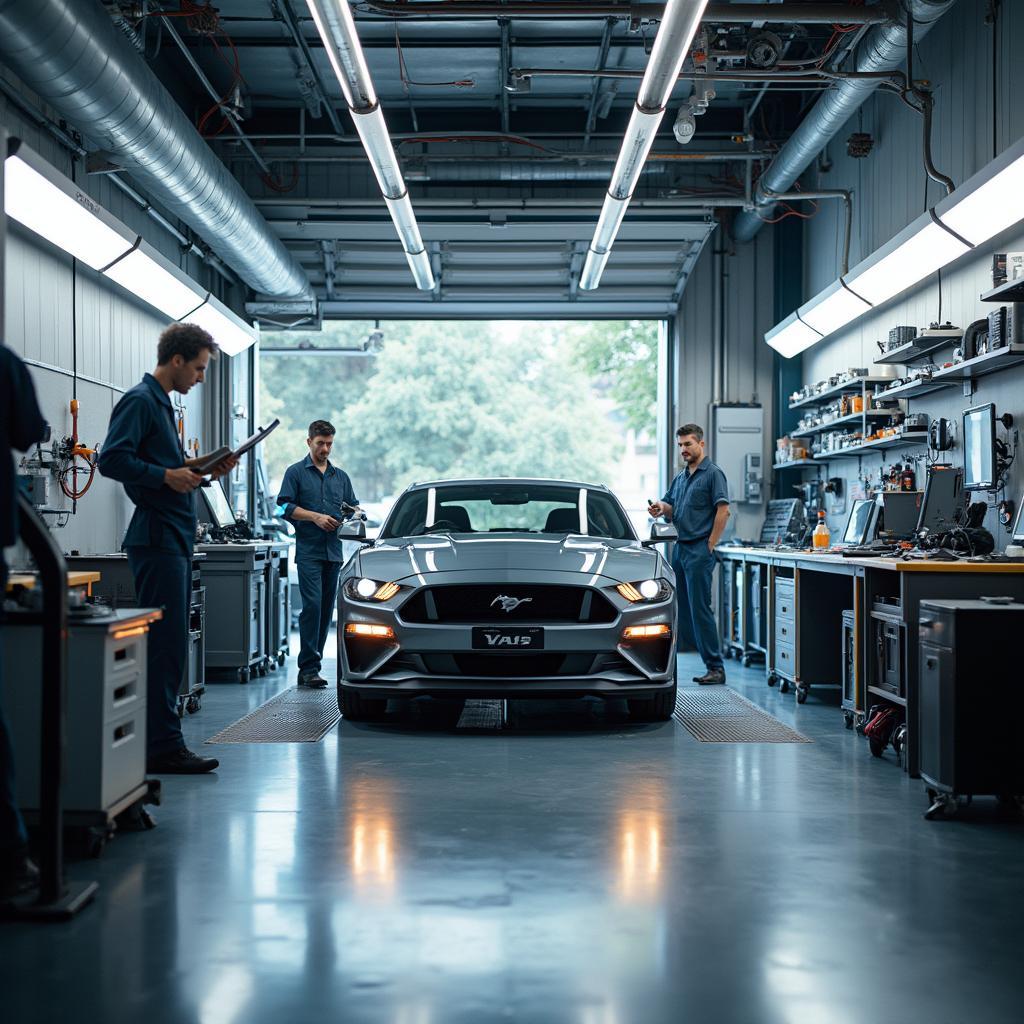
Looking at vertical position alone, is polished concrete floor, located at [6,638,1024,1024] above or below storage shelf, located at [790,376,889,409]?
below

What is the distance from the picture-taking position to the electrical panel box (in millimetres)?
11297

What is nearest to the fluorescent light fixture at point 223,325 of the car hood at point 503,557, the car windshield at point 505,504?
the car windshield at point 505,504

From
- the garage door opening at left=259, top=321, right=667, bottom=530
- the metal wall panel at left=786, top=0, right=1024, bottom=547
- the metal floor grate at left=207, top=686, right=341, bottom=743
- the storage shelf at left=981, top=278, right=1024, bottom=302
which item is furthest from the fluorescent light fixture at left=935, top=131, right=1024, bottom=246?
the garage door opening at left=259, top=321, right=667, bottom=530

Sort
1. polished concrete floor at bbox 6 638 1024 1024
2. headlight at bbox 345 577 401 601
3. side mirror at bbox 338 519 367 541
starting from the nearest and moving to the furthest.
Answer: polished concrete floor at bbox 6 638 1024 1024 < headlight at bbox 345 577 401 601 < side mirror at bbox 338 519 367 541

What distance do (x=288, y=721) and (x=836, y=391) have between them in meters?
5.32

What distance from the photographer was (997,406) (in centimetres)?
651

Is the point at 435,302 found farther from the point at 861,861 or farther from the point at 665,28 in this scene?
the point at 861,861

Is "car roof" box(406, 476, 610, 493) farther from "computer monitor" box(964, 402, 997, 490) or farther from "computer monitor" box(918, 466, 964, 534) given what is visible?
"computer monitor" box(964, 402, 997, 490)

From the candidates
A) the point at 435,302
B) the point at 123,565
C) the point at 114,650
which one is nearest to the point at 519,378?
the point at 435,302

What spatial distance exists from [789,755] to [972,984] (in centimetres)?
272

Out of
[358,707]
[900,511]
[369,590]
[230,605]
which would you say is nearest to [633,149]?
[900,511]

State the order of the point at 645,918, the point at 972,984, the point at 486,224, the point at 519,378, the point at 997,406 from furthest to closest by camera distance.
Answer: the point at 519,378 → the point at 486,224 → the point at 997,406 → the point at 645,918 → the point at 972,984

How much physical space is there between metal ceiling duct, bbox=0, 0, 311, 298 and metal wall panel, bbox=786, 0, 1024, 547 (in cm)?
471

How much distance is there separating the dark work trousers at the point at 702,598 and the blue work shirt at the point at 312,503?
7.61ft
